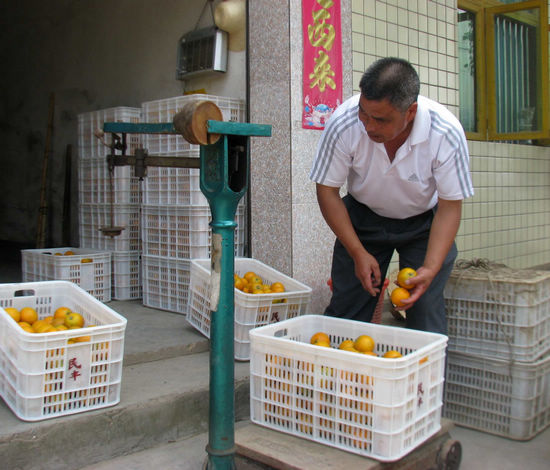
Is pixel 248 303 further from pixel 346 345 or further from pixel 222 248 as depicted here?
pixel 222 248

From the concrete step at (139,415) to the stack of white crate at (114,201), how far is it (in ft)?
3.66

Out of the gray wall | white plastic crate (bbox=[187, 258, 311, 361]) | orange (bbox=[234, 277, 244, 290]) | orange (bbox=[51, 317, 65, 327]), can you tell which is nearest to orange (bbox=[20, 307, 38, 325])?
orange (bbox=[51, 317, 65, 327])

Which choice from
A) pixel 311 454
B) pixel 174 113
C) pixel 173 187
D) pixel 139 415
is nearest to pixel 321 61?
pixel 174 113

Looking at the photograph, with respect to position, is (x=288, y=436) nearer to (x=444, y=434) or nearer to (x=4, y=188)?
(x=444, y=434)

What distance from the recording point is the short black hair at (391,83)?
2.61 meters

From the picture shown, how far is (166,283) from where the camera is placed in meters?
5.04

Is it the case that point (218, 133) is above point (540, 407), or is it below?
above

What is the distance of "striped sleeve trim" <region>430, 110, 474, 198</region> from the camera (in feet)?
9.53

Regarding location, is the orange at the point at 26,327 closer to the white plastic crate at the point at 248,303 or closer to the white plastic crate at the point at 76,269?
the white plastic crate at the point at 248,303

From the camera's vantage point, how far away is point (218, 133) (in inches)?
94.7

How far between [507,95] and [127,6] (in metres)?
4.57

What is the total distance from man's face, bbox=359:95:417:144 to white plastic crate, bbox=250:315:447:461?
935 mm

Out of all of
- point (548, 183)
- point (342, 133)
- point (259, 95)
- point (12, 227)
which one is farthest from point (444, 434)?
point (12, 227)

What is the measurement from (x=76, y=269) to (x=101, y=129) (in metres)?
1.35
